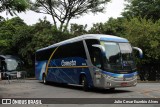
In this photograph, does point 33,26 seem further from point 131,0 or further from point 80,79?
point 80,79

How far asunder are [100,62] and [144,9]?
134 ft

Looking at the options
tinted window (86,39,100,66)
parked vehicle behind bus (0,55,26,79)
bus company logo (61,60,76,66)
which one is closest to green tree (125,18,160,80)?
bus company logo (61,60,76,66)

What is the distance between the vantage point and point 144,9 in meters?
58.2

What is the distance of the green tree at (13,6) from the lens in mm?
14156

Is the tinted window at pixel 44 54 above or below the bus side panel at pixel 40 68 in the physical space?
above

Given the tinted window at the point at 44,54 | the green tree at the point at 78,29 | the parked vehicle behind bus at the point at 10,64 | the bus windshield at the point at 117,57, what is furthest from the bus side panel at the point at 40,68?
the green tree at the point at 78,29

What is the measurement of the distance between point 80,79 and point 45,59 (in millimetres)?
8141

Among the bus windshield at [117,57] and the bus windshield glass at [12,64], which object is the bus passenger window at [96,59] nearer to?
the bus windshield at [117,57]

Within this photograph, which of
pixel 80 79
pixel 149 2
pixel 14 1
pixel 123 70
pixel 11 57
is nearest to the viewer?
pixel 14 1

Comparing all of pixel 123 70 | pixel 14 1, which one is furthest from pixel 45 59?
pixel 14 1

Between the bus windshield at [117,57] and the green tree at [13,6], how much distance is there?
20.7ft

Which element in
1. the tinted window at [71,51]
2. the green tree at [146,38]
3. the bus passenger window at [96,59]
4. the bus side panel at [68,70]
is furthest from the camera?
the green tree at [146,38]

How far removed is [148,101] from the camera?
14.8 metres

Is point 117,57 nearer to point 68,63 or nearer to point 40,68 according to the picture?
point 68,63
